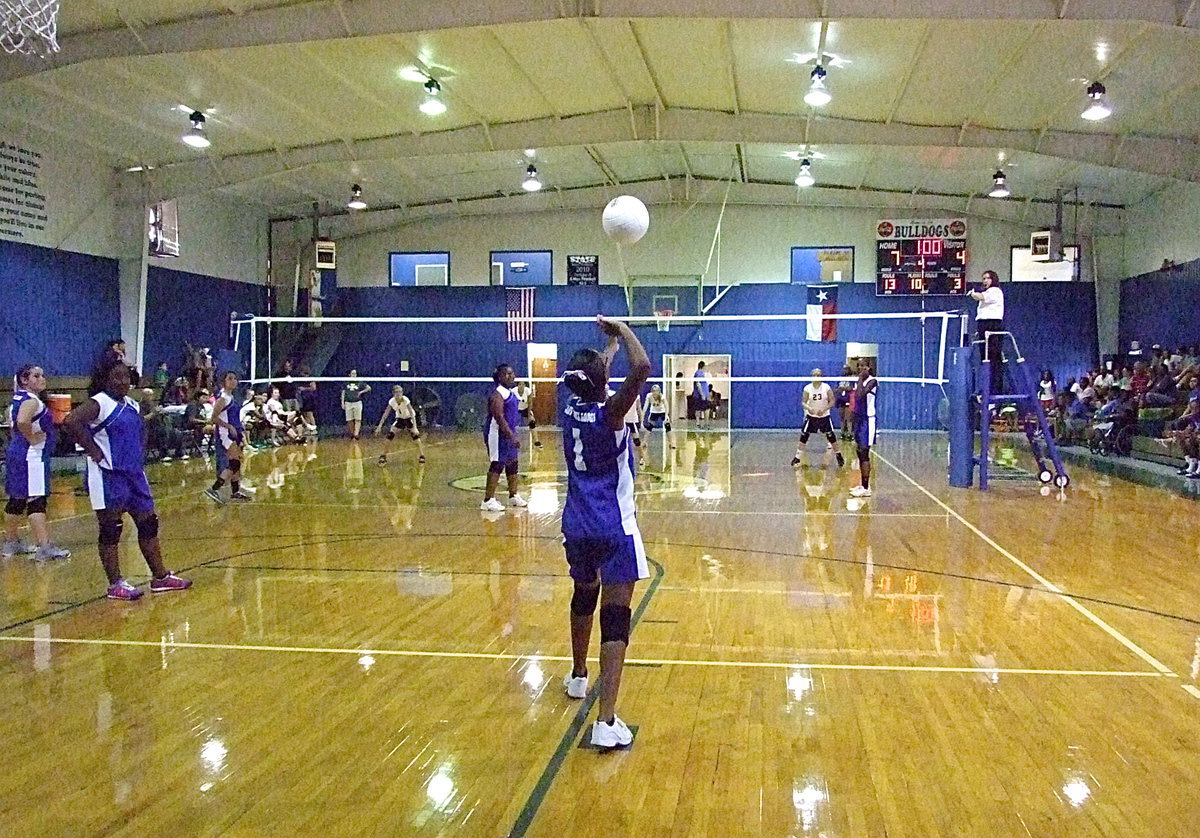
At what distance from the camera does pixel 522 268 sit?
93.9 feet

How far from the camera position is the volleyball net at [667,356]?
26.7 m

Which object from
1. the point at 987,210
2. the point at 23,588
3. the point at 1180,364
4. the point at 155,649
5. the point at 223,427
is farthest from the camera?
the point at 987,210

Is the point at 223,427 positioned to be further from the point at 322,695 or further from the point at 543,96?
the point at 543,96

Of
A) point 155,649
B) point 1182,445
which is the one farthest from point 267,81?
point 1182,445

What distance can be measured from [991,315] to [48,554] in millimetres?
10805

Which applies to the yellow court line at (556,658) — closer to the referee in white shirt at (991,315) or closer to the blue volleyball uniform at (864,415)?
the blue volleyball uniform at (864,415)

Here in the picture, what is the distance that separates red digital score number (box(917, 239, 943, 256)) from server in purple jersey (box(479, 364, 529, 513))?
19.2 metres

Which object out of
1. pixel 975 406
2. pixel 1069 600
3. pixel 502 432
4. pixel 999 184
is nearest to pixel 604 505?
pixel 1069 600

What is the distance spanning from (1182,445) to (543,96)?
12146 mm

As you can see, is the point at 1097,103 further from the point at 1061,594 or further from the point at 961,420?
the point at 1061,594

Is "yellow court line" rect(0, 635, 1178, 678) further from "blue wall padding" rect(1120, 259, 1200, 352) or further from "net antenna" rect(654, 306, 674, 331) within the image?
"net antenna" rect(654, 306, 674, 331)

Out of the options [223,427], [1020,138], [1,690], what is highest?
[1020,138]

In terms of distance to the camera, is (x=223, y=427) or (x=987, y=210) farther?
(x=987, y=210)

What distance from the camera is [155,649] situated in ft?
18.3
